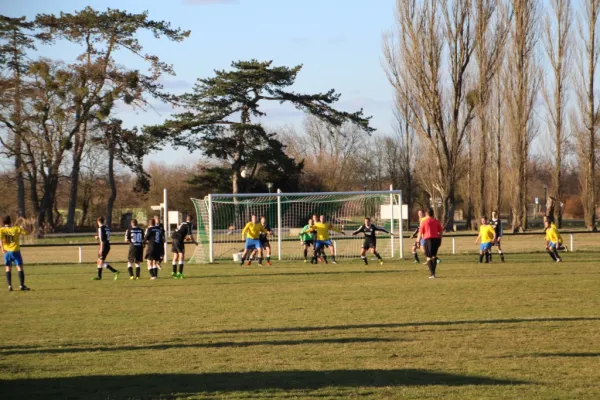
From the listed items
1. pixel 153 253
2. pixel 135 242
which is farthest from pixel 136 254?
pixel 153 253

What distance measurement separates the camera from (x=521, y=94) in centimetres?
5356

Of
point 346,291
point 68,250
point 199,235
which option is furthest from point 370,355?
point 68,250

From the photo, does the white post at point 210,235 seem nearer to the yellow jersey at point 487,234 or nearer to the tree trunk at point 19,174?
the yellow jersey at point 487,234

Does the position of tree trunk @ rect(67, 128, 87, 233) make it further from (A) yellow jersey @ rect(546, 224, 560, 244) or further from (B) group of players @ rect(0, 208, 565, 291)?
(A) yellow jersey @ rect(546, 224, 560, 244)

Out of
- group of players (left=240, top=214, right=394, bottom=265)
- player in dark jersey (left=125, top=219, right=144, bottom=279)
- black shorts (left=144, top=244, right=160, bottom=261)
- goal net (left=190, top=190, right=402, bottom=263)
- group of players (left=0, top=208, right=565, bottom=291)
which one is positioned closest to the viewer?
group of players (left=0, top=208, right=565, bottom=291)

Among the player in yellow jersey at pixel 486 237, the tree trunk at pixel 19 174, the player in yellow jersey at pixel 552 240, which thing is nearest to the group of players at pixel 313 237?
the player in yellow jersey at pixel 486 237

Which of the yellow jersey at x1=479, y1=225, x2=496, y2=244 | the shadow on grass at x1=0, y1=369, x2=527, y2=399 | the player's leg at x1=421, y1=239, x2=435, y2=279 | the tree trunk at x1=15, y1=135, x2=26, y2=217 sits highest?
the tree trunk at x1=15, y1=135, x2=26, y2=217

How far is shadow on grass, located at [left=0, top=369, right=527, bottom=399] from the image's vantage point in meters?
7.90

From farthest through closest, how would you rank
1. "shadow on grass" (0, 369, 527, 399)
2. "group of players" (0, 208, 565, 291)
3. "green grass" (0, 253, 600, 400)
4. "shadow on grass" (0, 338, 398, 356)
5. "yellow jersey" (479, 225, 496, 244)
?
1. "yellow jersey" (479, 225, 496, 244)
2. "group of players" (0, 208, 565, 291)
3. "shadow on grass" (0, 338, 398, 356)
4. "green grass" (0, 253, 600, 400)
5. "shadow on grass" (0, 369, 527, 399)

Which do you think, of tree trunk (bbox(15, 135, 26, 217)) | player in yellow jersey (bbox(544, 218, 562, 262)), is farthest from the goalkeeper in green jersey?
tree trunk (bbox(15, 135, 26, 217))

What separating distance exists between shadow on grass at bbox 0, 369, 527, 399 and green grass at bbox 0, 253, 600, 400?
2cm

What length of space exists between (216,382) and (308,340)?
2.83 m

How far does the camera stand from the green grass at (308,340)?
8.05 metres

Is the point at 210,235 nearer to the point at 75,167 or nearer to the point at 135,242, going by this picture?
the point at 135,242
